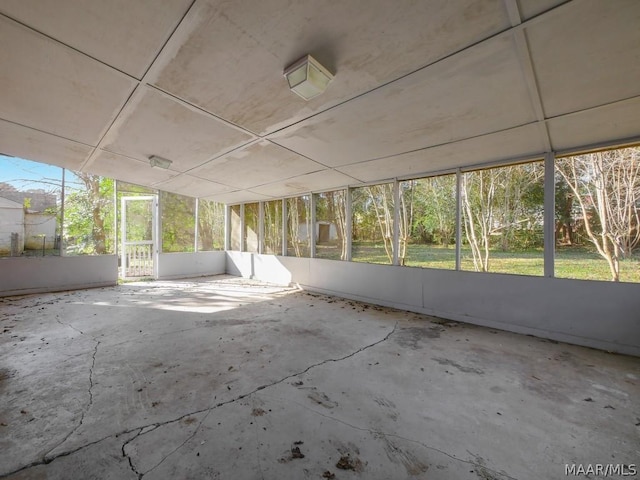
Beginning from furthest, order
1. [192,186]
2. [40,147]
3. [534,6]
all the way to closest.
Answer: [192,186] → [40,147] → [534,6]

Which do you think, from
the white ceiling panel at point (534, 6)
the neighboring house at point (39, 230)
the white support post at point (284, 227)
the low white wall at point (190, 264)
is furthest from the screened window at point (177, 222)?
the white ceiling panel at point (534, 6)

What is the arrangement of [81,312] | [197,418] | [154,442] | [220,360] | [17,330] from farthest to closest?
[81,312] < [17,330] < [220,360] < [197,418] < [154,442]

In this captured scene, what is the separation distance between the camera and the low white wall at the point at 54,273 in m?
5.69

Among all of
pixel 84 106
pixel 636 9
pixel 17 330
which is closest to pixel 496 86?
pixel 636 9

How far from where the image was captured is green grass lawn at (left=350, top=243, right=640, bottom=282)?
11.3ft

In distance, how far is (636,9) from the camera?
1.53 m

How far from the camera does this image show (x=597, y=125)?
281 centimetres

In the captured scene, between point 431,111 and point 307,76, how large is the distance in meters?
1.32

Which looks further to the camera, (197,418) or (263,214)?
(263,214)

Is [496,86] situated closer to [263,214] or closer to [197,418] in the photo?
[197,418]

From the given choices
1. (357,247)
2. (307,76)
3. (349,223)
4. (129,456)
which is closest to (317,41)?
(307,76)

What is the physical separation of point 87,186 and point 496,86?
8.59 meters

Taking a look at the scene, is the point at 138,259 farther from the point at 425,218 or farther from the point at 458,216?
the point at 458,216

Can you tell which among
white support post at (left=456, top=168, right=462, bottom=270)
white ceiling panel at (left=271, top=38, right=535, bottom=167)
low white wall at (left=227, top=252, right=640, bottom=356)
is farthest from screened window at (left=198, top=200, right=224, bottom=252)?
white support post at (left=456, top=168, right=462, bottom=270)
